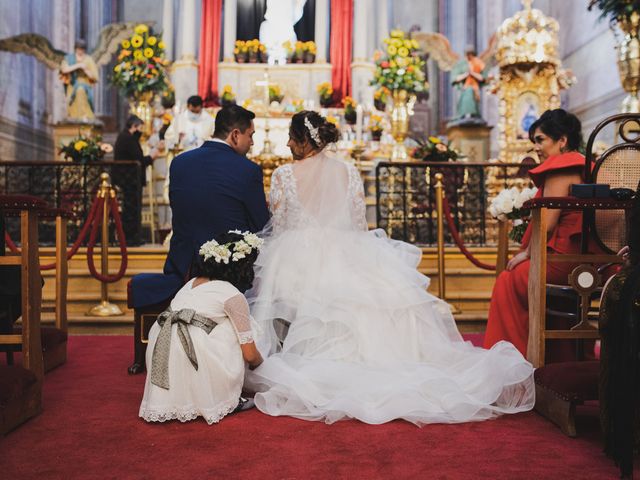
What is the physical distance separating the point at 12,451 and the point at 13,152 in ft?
42.6

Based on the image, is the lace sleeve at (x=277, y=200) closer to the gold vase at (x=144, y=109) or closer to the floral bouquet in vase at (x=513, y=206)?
the floral bouquet in vase at (x=513, y=206)

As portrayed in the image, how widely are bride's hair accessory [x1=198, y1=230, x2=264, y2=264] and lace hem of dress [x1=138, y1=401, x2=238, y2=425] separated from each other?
2.15ft

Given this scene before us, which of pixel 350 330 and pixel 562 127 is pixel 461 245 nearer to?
pixel 562 127

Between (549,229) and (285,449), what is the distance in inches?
76.8

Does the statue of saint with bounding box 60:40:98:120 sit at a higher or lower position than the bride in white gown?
higher

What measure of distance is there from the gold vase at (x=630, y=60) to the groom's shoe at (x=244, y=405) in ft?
21.6

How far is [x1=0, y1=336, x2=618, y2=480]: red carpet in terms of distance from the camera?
2.49 meters

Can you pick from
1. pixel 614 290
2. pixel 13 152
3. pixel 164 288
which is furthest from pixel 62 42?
pixel 614 290

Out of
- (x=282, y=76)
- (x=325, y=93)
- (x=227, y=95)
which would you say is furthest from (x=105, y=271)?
(x=282, y=76)

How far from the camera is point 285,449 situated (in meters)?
2.74

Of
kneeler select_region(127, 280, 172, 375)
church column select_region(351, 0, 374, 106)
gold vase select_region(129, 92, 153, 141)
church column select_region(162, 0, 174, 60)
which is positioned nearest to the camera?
kneeler select_region(127, 280, 172, 375)

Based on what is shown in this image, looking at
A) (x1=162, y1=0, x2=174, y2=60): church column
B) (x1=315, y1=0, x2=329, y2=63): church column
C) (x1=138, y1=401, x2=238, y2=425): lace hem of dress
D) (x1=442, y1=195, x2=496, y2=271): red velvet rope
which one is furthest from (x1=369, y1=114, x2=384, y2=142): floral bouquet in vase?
(x1=138, y1=401, x2=238, y2=425): lace hem of dress

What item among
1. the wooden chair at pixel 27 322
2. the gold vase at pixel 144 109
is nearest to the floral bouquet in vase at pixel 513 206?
the wooden chair at pixel 27 322

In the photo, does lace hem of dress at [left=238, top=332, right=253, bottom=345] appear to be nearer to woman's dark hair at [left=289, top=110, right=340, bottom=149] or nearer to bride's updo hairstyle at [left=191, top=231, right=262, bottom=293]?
bride's updo hairstyle at [left=191, top=231, right=262, bottom=293]
